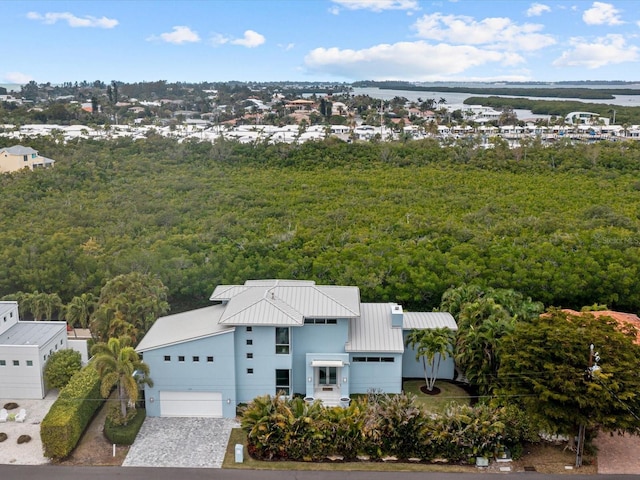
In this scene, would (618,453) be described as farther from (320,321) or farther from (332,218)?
(332,218)

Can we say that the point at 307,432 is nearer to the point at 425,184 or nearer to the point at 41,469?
the point at 41,469

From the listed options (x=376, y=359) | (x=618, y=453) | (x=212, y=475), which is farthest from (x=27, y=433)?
(x=618, y=453)

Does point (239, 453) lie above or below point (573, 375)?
below

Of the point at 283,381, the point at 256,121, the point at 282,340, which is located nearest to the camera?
the point at 282,340

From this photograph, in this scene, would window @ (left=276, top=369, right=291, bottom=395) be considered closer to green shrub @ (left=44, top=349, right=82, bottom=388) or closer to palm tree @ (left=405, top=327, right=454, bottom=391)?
palm tree @ (left=405, top=327, right=454, bottom=391)

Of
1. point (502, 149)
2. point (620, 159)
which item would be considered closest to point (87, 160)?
point (502, 149)

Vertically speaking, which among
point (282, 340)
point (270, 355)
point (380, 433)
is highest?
point (282, 340)
